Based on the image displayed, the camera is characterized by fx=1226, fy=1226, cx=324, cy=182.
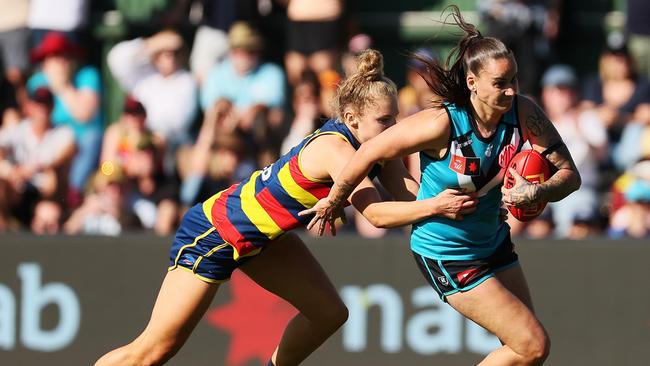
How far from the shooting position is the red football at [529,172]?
17.9 feet

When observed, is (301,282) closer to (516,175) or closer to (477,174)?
(477,174)

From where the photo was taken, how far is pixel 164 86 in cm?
979

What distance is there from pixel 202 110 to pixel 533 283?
10.6 feet

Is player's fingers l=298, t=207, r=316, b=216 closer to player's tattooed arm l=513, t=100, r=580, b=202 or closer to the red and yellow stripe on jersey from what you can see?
the red and yellow stripe on jersey

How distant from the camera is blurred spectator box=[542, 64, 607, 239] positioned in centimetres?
879

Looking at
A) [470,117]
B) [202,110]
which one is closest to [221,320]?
[202,110]

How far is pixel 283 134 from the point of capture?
9.46m

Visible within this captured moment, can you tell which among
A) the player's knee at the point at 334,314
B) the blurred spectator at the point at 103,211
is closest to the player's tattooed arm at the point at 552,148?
the player's knee at the point at 334,314

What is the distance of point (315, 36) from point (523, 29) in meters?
1.63

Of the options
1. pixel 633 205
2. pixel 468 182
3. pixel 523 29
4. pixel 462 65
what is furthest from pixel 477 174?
pixel 523 29

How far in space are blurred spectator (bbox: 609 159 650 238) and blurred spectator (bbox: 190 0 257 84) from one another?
3318mm

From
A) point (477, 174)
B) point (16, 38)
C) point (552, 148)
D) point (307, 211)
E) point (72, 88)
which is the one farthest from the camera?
point (16, 38)

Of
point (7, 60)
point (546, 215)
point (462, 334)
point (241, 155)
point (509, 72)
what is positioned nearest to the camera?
point (509, 72)

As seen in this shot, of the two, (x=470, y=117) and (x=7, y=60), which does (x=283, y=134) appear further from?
(x=470, y=117)
